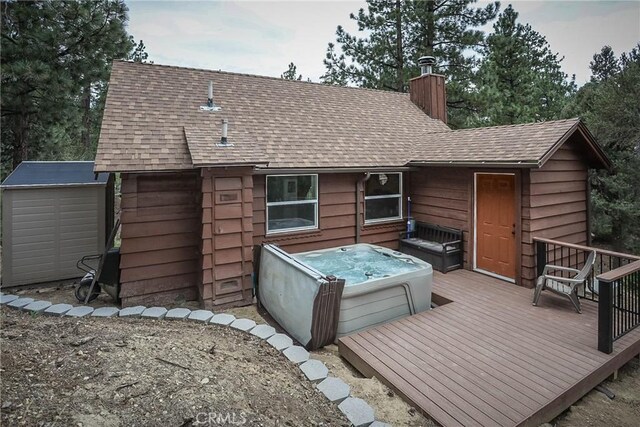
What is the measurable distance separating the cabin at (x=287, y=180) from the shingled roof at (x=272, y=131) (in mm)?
35

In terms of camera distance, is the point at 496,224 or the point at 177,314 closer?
the point at 177,314

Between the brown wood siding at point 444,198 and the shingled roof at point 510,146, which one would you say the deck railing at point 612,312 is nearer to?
the shingled roof at point 510,146

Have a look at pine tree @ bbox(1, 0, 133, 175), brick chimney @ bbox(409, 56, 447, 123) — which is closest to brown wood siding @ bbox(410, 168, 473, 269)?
brick chimney @ bbox(409, 56, 447, 123)

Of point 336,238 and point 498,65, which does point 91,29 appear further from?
point 498,65

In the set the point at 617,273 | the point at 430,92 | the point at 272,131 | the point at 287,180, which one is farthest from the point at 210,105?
the point at 617,273

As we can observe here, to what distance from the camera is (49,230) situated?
6652mm

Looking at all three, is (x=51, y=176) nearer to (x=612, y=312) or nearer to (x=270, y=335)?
(x=270, y=335)

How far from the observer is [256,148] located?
6.16 metres

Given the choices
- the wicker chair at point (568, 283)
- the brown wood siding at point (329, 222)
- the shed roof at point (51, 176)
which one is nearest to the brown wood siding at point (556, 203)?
the wicker chair at point (568, 283)

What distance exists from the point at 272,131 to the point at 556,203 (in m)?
5.98

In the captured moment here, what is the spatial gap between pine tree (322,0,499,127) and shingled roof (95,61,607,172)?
5.51 m

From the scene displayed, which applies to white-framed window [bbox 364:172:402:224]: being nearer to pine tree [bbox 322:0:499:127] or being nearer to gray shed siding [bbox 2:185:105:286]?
gray shed siding [bbox 2:185:105:286]

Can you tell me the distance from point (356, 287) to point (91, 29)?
10111 millimetres

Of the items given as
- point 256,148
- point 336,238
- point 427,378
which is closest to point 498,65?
point 336,238
